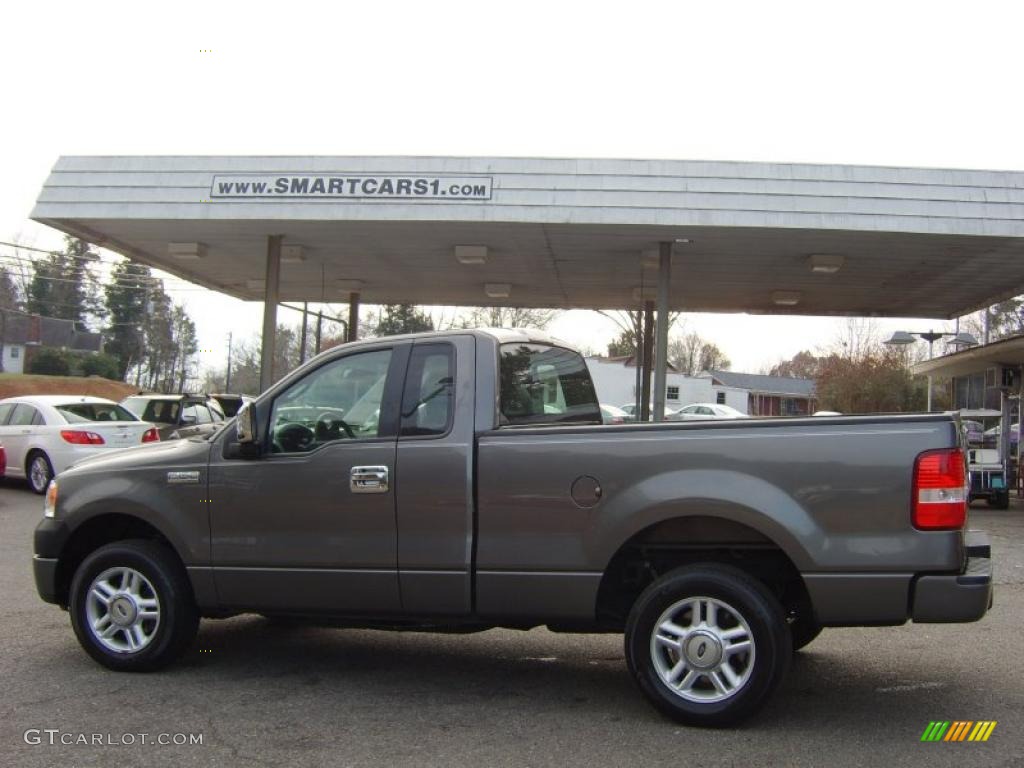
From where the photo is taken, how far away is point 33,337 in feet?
238

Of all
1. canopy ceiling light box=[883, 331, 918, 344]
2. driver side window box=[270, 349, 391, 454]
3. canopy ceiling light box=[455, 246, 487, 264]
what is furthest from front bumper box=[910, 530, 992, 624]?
canopy ceiling light box=[883, 331, 918, 344]

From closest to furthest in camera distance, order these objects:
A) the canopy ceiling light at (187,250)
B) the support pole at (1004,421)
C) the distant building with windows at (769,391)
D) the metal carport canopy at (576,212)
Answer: the metal carport canopy at (576,212)
the canopy ceiling light at (187,250)
the support pole at (1004,421)
the distant building with windows at (769,391)

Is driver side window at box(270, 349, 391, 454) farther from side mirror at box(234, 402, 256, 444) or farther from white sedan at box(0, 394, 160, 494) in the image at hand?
white sedan at box(0, 394, 160, 494)

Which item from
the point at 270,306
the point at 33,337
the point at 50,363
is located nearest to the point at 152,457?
the point at 270,306

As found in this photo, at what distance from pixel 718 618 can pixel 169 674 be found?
126 inches

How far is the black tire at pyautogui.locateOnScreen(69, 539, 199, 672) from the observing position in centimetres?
529

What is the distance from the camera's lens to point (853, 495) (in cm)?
424

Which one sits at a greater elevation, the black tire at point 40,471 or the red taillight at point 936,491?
the red taillight at point 936,491

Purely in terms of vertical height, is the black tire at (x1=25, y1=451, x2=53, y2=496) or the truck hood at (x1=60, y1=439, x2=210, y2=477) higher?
the truck hood at (x1=60, y1=439, x2=210, y2=477)

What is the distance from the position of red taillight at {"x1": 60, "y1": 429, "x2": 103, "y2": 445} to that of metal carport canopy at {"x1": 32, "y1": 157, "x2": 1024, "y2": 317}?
3.50 m

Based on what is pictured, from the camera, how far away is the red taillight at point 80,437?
14.0m

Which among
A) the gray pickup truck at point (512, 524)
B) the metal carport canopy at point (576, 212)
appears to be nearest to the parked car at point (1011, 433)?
the metal carport canopy at point (576, 212)

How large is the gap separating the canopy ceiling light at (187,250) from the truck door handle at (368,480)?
14.0m

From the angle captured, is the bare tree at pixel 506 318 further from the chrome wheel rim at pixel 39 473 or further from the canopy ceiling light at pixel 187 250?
the chrome wheel rim at pixel 39 473
